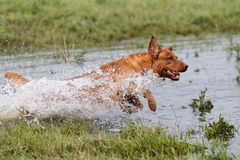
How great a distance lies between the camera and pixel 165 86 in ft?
40.2

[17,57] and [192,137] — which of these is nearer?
[192,137]

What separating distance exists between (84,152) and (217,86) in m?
6.25

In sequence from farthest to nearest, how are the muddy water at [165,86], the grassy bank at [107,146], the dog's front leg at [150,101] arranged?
the muddy water at [165,86]
the dog's front leg at [150,101]
the grassy bank at [107,146]

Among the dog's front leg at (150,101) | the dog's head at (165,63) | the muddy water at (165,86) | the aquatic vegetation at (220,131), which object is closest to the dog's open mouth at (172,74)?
the dog's head at (165,63)

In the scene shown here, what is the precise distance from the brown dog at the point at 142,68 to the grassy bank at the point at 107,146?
1851 millimetres

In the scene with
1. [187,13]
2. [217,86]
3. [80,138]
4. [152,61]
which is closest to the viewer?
[80,138]

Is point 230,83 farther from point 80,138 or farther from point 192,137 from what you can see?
point 80,138

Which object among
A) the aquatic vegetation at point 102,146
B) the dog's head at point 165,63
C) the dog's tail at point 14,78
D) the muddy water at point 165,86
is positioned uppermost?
the dog's head at point 165,63

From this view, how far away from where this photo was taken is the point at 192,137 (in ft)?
24.5


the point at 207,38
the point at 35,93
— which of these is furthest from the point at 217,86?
the point at 207,38

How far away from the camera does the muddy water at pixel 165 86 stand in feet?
29.5

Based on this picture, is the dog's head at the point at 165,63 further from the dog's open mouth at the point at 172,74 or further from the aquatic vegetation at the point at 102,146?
the aquatic vegetation at the point at 102,146

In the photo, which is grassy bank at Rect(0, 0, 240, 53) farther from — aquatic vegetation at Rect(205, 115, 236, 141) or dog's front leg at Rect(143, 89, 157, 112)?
aquatic vegetation at Rect(205, 115, 236, 141)

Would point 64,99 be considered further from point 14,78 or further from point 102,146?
point 102,146
